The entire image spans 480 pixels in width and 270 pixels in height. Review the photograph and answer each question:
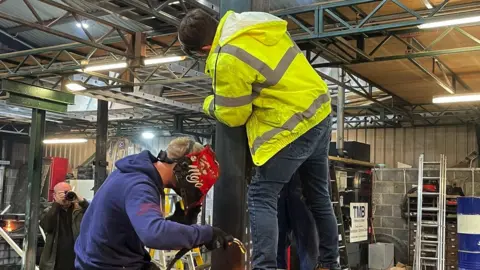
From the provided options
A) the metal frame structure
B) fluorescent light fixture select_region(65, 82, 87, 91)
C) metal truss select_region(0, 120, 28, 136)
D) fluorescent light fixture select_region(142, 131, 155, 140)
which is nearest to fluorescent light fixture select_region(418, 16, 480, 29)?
the metal frame structure

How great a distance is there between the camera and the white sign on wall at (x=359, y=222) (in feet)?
40.5

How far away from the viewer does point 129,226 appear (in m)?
2.28

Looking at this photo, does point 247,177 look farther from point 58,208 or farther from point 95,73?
point 95,73

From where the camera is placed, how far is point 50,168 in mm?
18625

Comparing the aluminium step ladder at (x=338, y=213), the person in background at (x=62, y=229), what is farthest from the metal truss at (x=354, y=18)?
the person in background at (x=62, y=229)

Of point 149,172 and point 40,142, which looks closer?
A: point 149,172

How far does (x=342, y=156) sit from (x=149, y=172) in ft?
33.9

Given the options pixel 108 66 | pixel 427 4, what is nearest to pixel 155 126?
pixel 108 66

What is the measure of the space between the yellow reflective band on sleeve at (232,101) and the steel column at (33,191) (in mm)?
8612

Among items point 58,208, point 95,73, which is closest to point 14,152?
point 95,73

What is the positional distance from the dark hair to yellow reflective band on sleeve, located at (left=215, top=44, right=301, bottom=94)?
0.10 metres

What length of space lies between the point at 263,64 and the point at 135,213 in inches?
32.8

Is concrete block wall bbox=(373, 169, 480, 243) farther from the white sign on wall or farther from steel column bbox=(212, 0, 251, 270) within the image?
steel column bbox=(212, 0, 251, 270)

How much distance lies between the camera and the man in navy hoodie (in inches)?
82.9
